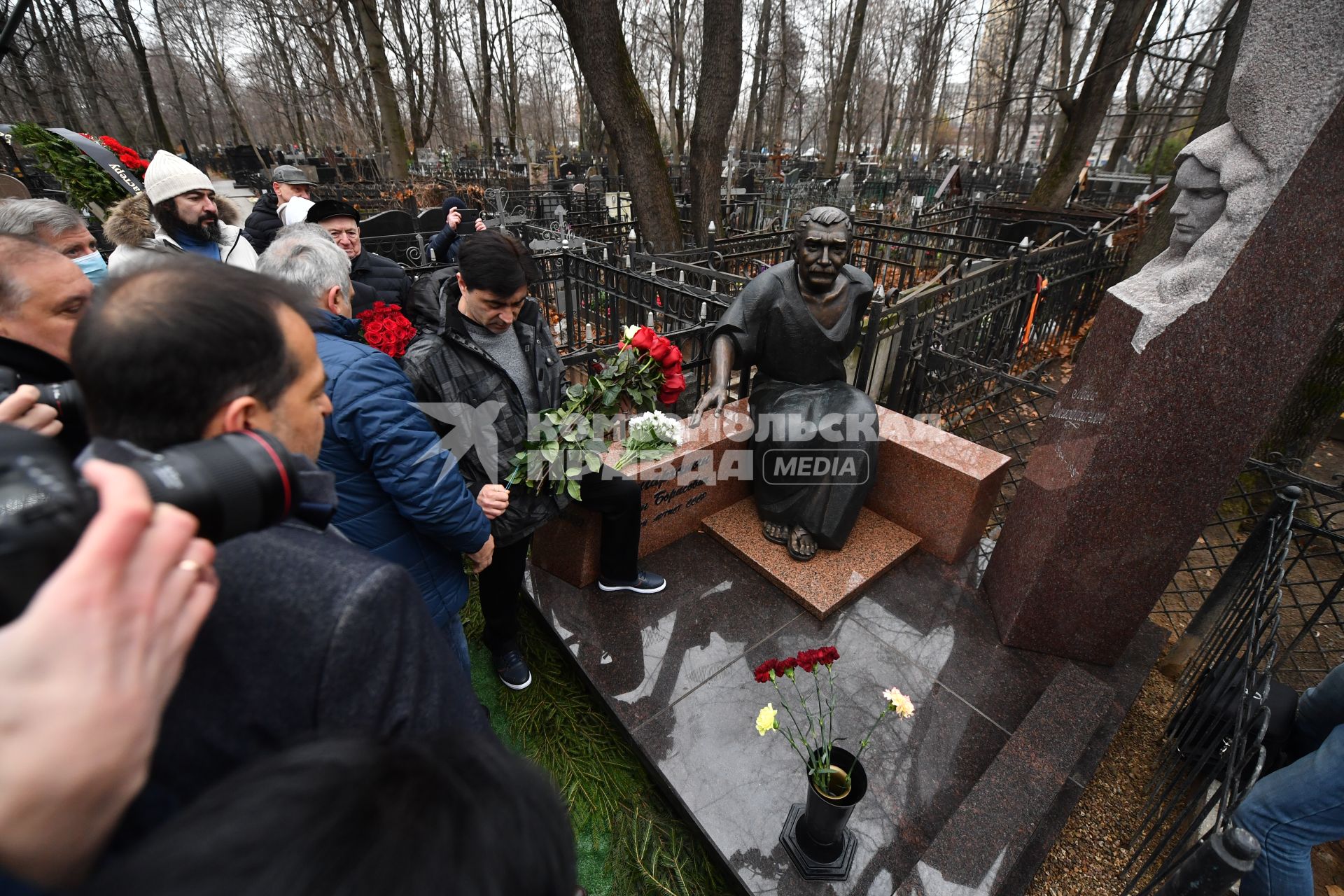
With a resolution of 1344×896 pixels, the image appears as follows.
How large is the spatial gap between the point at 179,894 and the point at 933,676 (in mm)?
3159

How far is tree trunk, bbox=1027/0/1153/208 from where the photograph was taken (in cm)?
1026

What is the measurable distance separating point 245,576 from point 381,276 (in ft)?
13.4

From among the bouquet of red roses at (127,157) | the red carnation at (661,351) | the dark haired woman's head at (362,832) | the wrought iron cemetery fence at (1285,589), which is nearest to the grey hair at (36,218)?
the red carnation at (661,351)

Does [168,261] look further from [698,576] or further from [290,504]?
[698,576]

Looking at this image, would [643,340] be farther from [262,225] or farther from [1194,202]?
[262,225]

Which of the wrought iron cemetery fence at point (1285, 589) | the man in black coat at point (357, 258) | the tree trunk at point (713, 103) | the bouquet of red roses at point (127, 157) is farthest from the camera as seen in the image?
the tree trunk at point (713, 103)

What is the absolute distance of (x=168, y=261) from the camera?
2.74ft

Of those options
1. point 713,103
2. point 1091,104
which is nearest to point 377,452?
point 713,103

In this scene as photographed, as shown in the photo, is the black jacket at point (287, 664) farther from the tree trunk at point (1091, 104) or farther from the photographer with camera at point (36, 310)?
the tree trunk at point (1091, 104)

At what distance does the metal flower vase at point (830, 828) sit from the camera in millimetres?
2020

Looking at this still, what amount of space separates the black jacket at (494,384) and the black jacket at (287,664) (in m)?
1.56

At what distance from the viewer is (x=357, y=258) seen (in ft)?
13.7

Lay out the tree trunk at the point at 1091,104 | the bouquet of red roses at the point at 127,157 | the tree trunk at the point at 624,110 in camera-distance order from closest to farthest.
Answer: the bouquet of red roses at the point at 127,157
the tree trunk at the point at 624,110
the tree trunk at the point at 1091,104

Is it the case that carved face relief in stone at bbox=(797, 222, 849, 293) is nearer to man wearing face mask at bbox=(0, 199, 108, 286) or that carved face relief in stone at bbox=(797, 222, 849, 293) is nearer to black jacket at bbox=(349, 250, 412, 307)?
black jacket at bbox=(349, 250, 412, 307)
